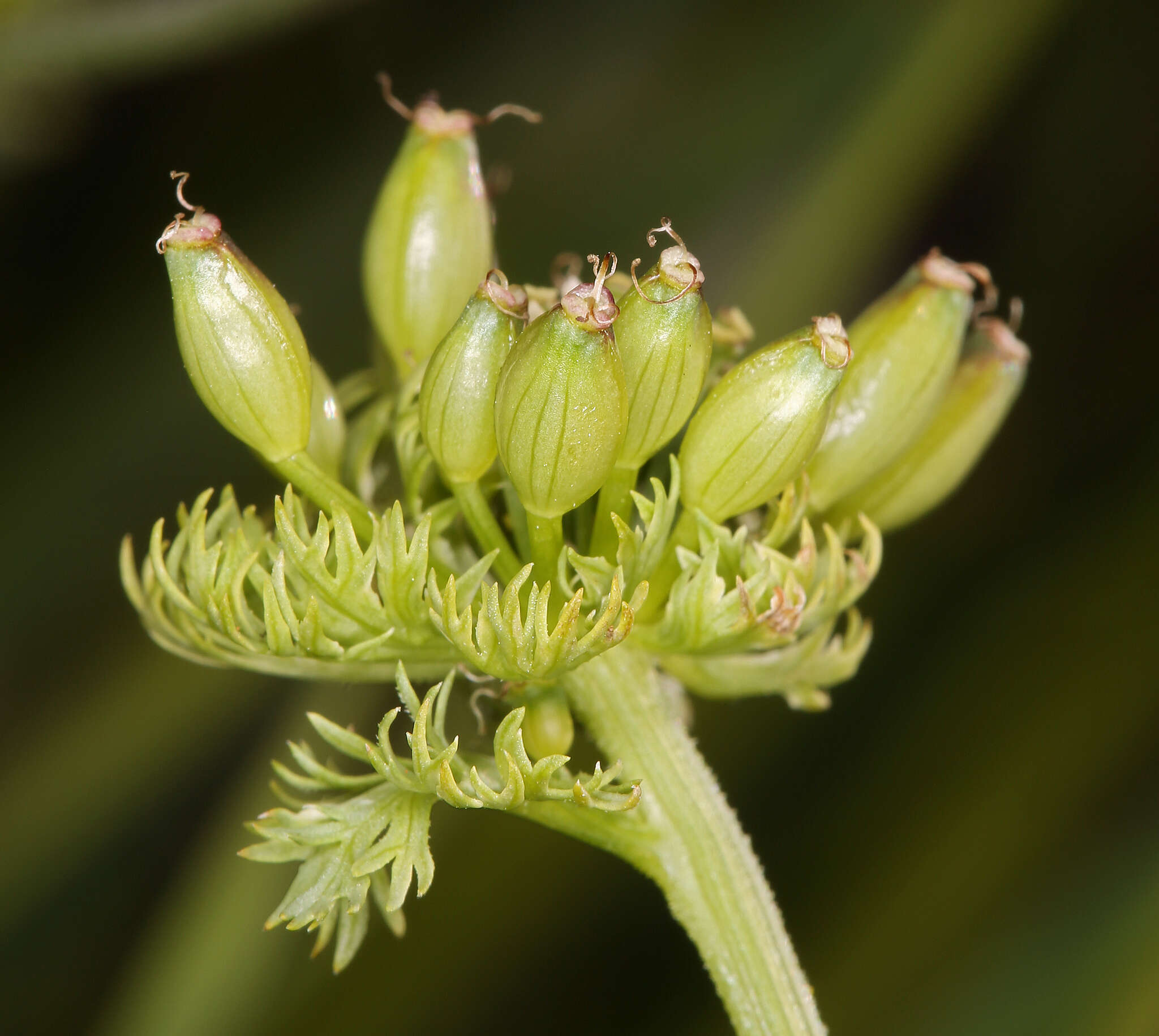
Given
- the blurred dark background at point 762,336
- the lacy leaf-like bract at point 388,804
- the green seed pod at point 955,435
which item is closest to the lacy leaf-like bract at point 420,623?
the lacy leaf-like bract at point 388,804

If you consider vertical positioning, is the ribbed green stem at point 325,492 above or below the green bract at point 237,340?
below

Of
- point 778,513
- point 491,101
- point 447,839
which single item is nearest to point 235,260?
point 778,513

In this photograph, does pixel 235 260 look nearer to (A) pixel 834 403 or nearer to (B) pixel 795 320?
(A) pixel 834 403

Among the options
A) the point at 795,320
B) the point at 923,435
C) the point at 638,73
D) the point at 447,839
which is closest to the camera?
the point at 923,435

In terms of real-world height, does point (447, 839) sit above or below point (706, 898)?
below


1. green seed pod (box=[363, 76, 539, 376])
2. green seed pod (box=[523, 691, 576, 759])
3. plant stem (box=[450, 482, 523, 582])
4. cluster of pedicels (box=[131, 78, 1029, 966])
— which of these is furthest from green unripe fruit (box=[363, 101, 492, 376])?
green seed pod (box=[523, 691, 576, 759])

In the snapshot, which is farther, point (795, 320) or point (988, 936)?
point (795, 320)

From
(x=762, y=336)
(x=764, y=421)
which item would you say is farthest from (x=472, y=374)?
(x=762, y=336)

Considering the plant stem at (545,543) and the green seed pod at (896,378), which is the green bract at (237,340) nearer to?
the plant stem at (545,543)
